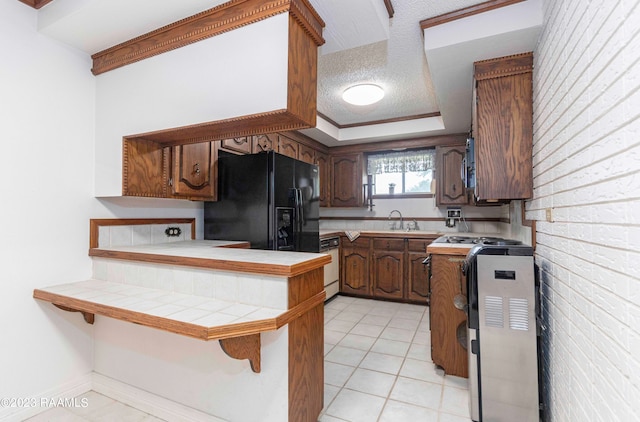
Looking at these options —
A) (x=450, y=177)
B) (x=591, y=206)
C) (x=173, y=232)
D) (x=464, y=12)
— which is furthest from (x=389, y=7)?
(x=450, y=177)

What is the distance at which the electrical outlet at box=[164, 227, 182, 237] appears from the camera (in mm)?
2530

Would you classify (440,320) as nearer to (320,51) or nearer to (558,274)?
(558,274)

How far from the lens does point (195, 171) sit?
2.45 m

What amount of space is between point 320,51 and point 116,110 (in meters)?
1.42

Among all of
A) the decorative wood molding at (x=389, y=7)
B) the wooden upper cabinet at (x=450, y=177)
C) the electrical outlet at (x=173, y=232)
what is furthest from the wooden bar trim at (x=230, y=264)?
the wooden upper cabinet at (x=450, y=177)

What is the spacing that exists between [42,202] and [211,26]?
4.86 feet

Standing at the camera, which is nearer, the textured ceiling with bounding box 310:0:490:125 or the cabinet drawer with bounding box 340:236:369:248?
the textured ceiling with bounding box 310:0:490:125

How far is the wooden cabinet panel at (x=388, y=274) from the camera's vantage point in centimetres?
396

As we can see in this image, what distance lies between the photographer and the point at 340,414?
1796 millimetres

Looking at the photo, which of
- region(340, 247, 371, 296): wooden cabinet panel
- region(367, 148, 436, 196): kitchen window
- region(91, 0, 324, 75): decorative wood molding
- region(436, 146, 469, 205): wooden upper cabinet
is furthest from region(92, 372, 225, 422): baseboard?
region(367, 148, 436, 196): kitchen window

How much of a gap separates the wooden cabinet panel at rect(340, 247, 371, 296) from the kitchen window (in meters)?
1.07

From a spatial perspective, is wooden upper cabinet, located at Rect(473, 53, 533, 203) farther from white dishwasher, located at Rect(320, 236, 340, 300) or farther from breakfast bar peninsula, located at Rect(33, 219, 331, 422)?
white dishwasher, located at Rect(320, 236, 340, 300)

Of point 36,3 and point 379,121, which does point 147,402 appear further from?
point 379,121

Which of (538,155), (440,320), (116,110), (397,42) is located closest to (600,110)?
(538,155)
